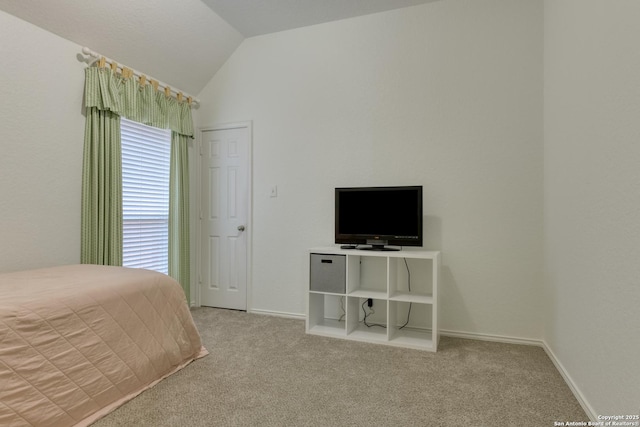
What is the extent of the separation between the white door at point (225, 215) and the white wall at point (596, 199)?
2742 mm

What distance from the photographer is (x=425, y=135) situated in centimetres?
309

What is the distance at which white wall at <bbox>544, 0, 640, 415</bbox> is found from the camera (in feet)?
4.56

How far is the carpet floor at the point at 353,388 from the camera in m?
1.76

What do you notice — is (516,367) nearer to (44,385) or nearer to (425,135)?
(425,135)

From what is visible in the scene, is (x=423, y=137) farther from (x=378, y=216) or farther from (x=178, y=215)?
(x=178, y=215)

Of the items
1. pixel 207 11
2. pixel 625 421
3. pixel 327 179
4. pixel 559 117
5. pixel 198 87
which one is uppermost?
pixel 207 11

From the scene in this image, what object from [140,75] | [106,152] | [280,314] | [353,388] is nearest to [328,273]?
[280,314]

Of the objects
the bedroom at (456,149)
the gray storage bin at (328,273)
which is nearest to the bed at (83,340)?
the bedroom at (456,149)

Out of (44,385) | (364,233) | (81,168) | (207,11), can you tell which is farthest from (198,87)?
(44,385)

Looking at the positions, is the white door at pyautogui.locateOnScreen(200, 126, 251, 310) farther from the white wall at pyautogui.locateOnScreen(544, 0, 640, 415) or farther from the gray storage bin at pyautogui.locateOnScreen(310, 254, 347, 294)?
the white wall at pyautogui.locateOnScreen(544, 0, 640, 415)

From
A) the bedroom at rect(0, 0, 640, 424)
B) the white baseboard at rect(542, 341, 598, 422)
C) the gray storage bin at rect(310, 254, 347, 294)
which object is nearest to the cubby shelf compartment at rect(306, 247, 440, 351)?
the gray storage bin at rect(310, 254, 347, 294)

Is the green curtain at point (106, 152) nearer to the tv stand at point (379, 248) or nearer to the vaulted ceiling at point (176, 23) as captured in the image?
the vaulted ceiling at point (176, 23)

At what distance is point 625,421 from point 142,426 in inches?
82.2

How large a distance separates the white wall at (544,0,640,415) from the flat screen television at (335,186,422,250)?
0.98 meters
